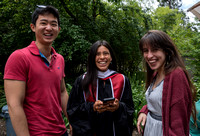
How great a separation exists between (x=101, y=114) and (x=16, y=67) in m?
1.06

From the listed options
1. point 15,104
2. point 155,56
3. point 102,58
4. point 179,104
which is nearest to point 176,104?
point 179,104

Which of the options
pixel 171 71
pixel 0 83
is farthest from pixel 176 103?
pixel 0 83

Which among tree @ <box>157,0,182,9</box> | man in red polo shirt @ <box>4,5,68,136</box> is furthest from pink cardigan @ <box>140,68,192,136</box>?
tree @ <box>157,0,182,9</box>

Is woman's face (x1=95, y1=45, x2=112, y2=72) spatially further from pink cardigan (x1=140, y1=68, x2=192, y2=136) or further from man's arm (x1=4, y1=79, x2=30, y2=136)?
man's arm (x1=4, y1=79, x2=30, y2=136)

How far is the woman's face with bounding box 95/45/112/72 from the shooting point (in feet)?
6.48

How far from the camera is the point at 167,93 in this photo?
1367 millimetres

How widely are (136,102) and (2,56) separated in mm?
7166

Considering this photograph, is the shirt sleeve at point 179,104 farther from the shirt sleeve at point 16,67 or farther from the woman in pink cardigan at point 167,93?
the shirt sleeve at point 16,67

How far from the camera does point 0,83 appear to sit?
261 inches

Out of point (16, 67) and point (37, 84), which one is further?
point (37, 84)

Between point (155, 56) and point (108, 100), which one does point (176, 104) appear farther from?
point (108, 100)

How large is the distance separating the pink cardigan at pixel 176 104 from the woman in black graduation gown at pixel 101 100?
53cm

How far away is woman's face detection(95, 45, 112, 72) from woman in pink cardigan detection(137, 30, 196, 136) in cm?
50

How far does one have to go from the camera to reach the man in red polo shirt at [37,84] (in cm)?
138
